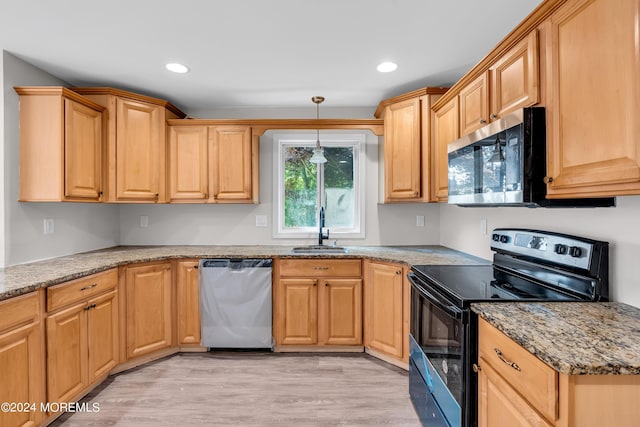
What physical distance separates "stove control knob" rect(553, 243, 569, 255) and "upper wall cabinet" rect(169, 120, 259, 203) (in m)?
2.37

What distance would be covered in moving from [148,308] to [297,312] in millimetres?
1214

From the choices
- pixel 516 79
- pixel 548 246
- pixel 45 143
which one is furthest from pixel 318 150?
pixel 45 143

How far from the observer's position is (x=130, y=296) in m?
2.52

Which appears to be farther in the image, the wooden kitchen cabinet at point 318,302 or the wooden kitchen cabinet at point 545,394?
the wooden kitchen cabinet at point 318,302

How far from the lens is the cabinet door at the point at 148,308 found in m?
2.53

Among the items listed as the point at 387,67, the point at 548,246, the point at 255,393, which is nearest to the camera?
the point at 548,246

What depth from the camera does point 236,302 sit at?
2.73 m

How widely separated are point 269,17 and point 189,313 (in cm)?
235

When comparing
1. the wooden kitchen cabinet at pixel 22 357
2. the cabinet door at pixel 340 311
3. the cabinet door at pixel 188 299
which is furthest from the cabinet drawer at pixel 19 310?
the cabinet door at pixel 340 311

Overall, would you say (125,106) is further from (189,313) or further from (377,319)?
(377,319)

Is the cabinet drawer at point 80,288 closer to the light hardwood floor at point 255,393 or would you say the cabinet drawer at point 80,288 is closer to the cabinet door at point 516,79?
the light hardwood floor at point 255,393

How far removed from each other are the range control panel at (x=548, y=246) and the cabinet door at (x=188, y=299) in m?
2.35

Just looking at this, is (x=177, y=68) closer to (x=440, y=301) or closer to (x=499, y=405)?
(x=440, y=301)

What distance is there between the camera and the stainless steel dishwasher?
8.93ft
